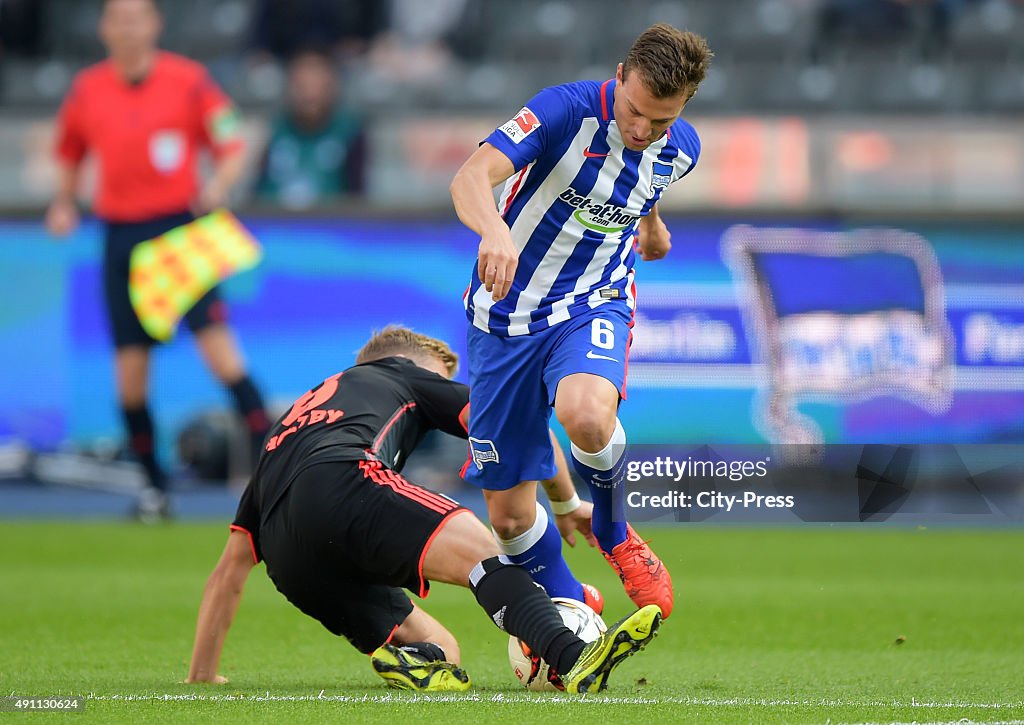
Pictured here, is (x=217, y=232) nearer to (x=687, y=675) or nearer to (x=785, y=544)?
(x=785, y=544)

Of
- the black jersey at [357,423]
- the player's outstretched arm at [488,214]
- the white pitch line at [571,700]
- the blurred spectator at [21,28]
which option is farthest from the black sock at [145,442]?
the player's outstretched arm at [488,214]

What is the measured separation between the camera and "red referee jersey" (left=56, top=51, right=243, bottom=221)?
11297 mm

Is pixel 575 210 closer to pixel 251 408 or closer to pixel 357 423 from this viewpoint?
pixel 357 423

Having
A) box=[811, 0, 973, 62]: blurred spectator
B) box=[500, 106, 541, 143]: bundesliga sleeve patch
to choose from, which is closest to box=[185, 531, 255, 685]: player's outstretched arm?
box=[500, 106, 541, 143]: bundesliga sleeve patch

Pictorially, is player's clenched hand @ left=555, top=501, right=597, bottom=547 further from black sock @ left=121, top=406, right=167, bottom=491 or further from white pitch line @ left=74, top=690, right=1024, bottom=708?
black sock @ left=121, top=406, right=167, bottom=491

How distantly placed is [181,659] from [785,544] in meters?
5.32

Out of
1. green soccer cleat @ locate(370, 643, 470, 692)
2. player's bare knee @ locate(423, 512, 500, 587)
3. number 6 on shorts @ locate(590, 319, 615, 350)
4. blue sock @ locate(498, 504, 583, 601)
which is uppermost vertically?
number 6 on shorts @ locate(590, 319, 615, 350)

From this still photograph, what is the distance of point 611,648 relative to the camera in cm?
410

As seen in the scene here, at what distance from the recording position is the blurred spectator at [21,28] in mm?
→ 14766

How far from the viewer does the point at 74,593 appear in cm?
744

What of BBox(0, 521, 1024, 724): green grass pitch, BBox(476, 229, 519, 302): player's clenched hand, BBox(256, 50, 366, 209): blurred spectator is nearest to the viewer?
BBox(0, 521, 1024, 724): green grass pitch

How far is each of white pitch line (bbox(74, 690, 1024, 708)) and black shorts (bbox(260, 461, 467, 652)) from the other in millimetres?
329

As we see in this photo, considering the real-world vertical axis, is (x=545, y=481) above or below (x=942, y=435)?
above

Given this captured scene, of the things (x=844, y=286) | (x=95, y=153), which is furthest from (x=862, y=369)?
(x=95, y=153)
